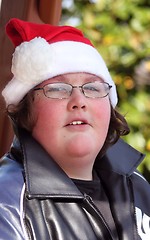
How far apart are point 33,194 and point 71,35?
618mm

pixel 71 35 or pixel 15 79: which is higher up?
pixel 71 35

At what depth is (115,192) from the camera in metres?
2.31

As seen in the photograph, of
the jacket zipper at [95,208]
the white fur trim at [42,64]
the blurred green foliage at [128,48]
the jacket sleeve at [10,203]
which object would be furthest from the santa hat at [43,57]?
the blurred green foliage at [128,48]

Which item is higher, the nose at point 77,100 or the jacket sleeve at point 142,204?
the nose at point 77,100

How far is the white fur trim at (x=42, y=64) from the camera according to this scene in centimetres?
221

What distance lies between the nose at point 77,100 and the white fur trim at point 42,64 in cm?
8

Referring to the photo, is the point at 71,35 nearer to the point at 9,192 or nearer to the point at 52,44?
the point at 52,44

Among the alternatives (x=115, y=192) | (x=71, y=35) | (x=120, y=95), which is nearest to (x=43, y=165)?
(x=115, y=192)

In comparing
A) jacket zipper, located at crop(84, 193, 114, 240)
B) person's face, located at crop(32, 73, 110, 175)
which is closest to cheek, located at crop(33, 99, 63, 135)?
person's face, located at crop(32, 73, 110, 175)

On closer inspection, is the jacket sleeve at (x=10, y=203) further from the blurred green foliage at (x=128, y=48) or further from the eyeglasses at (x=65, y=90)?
the blurred green foliage at (x=128, y=48)

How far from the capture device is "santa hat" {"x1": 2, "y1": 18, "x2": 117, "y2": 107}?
222cm

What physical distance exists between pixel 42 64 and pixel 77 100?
0.56 feet

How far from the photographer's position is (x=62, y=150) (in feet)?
7.11

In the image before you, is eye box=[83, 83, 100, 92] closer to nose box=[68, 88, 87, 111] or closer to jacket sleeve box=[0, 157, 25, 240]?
nose box=[68, 88, 87, 111]
